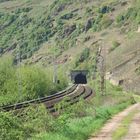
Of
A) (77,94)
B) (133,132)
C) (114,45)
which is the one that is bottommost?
(133,132)

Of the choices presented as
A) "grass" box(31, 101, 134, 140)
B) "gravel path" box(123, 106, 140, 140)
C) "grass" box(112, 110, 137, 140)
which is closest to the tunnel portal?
"grass" box(112, 110, 137, 140)

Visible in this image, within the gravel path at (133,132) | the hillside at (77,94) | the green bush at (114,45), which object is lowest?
the gravel path at (133,132)

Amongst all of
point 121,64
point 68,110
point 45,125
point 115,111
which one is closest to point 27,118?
point 45,125

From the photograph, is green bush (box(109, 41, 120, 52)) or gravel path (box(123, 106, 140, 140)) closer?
gravel path (box(123, 106, 140, 140))

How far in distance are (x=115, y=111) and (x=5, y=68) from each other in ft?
83.1

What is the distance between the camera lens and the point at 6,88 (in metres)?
63.6

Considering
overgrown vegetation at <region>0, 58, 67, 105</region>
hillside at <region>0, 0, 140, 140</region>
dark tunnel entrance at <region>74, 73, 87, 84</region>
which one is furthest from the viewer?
dark tunnel entrance at <region>74, 73, 87, 84</region>

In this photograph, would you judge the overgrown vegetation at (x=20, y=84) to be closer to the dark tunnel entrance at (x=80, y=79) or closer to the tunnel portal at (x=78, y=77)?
the dark tunnel entrance at (x=80, y=79)

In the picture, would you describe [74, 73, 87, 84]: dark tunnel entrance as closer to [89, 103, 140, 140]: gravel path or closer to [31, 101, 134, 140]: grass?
[89, 103, 140, 140]: gravel path

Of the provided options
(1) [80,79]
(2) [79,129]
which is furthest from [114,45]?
(2) [79,129]

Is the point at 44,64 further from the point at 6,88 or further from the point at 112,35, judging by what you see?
the point at 6,88

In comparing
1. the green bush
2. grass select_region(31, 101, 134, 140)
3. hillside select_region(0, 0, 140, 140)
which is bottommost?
grass select_region(31, 101, 134, 140)

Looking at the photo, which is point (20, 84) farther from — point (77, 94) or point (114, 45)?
point (114, 45)

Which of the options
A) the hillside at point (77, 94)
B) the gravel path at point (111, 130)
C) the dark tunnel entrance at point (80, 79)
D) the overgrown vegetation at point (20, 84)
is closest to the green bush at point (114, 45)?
the hillside at point (77, 94)
